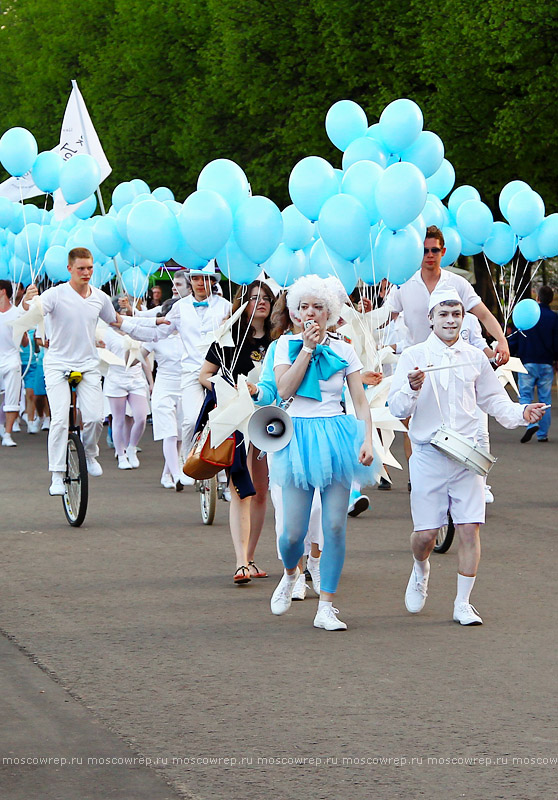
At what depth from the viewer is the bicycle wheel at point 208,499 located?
1105 centimetres

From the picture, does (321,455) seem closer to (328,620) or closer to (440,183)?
(328,620)

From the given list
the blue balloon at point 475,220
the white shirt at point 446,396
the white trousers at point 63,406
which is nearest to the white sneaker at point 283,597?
the white shirt at point 446,396

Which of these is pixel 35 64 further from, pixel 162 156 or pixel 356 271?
pixel 356 271

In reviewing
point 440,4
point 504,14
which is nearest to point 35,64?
point 440,4

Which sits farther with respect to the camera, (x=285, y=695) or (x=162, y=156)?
(x=162, y=156)

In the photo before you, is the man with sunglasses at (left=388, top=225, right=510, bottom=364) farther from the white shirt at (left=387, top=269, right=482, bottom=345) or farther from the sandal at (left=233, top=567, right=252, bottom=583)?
the sandal at (left=233, top=567, right=252, bottom=583)

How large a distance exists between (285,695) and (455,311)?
2.45 metres

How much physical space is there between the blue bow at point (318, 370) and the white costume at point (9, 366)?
1181 centimetres

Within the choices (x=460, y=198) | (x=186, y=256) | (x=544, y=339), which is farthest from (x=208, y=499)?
(x=544, y=339)

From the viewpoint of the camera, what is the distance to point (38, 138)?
4772cm

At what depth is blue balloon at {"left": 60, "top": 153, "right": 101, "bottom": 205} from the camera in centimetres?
1501

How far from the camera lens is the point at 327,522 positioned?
23.9 feet

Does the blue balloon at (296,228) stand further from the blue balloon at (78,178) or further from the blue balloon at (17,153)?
the blue balloon at (17,153)

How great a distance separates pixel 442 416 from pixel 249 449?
1845 millimetres
